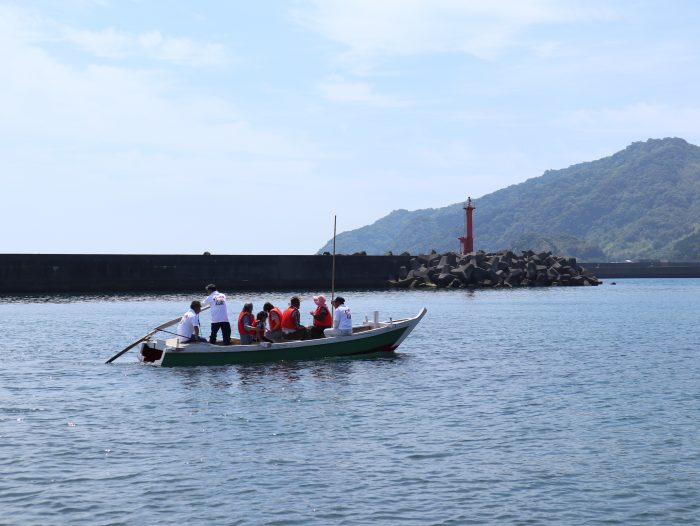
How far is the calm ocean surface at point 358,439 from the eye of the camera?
13.2m

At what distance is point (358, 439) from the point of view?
17.8 meters

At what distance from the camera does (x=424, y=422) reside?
19438 mm

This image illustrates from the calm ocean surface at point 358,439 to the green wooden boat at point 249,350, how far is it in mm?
450

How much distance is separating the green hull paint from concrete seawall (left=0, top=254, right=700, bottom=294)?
58327mm

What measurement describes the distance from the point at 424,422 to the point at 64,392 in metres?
10.3

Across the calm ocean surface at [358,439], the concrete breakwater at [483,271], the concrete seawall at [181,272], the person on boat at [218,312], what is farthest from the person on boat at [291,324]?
the concrete breakwater at [483,271]

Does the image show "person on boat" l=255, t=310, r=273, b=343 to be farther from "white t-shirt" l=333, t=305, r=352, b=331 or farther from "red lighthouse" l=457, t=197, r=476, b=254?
"red lighthouse" l=457, t=197, r=476, b=254

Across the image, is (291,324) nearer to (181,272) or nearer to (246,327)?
(246,327)

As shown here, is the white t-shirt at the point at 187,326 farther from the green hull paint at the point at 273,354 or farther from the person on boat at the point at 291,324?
the person on boat at the point at 291,324

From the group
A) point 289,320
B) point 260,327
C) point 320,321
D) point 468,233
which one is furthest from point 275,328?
point 468,233

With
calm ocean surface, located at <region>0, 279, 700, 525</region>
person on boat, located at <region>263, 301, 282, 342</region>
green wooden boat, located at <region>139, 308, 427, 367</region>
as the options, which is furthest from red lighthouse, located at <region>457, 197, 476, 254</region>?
person on boat, located at <region>263, 301, 282, 342</region>

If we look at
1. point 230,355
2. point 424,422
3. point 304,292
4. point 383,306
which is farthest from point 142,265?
point 424,422

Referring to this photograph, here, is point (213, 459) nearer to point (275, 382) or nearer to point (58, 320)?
point (275, 382)

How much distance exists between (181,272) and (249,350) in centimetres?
6119
